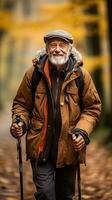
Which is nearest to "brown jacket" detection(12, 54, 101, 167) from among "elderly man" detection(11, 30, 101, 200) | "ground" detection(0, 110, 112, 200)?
"elderly man" detection(11, 30, 101, 200)

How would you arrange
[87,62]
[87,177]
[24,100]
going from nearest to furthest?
1. [24,100]
2. [87,177]
3. [87,62]

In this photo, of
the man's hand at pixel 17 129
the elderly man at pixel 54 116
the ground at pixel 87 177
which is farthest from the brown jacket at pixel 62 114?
the ground at pixel 87 177

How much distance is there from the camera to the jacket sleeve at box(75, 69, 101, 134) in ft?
20.6

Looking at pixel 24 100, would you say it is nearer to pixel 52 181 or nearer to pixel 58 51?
pixel 58 51

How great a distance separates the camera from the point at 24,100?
6402mm

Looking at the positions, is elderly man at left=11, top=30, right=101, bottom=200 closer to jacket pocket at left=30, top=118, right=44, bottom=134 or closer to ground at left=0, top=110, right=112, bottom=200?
jacket pocket at left=30, top=118, right=44, bottom=134

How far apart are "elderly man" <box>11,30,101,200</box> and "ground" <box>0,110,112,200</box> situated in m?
2.28

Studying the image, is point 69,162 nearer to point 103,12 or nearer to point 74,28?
point 74,28

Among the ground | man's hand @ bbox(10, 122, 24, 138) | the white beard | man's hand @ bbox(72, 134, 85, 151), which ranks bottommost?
the ground

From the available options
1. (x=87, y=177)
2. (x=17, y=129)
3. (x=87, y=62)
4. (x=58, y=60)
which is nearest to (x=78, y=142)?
(x=17, y=129)

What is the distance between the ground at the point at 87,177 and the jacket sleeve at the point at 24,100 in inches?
→ 92.2

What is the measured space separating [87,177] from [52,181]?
456 cm

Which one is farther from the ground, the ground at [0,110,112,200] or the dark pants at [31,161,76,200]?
the dark pants at [31,161,76,200]

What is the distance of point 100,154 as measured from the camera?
44.5 feet
